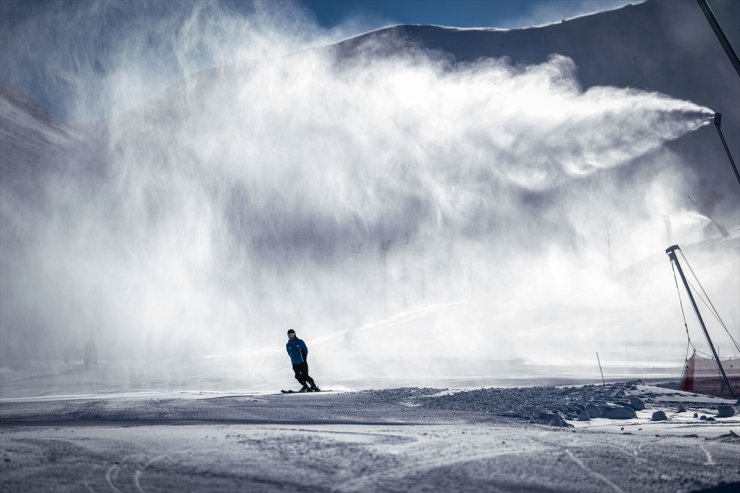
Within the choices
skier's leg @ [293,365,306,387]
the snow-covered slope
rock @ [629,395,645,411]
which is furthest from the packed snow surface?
the snow-covered slope

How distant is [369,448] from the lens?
7273 millimetres

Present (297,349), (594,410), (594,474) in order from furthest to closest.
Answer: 1. (297,349)
2. (594,410)
3. (594,474)

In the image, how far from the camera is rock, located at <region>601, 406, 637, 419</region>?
1078 centimetres

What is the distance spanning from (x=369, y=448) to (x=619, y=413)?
5.63 m

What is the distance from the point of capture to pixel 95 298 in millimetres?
62531

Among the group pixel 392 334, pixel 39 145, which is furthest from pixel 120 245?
pixel 392 334

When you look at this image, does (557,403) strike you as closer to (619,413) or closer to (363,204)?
(619,413)

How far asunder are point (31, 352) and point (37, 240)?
2201cm

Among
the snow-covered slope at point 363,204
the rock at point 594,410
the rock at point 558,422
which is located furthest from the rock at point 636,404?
the snow-covered slope at point 363,204

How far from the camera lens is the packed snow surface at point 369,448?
227 inches

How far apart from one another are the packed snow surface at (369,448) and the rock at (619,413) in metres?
0.20

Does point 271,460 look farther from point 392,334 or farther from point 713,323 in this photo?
point 713,323

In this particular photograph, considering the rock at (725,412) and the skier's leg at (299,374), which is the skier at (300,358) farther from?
the rock at (725,412)

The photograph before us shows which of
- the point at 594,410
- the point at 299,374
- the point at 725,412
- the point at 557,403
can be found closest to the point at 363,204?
the point at 299,374
